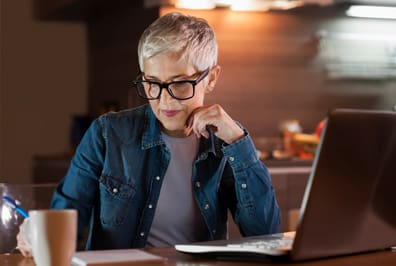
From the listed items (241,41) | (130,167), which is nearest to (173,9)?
(241,41)

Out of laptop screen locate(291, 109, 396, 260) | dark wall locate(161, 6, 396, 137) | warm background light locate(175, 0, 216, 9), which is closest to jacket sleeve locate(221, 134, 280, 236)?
laptop screen locate(291, 109, 396, 260)

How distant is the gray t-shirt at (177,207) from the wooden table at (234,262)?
0.93 ft

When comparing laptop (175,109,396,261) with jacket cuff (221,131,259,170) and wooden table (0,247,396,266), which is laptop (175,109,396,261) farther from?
jacket cuff (221,131,259,170)

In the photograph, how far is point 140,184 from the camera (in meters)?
1.98

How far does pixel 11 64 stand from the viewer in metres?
5.55

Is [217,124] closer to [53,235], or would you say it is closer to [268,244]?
[268,244]

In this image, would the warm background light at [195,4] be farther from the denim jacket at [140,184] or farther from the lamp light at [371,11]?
the denim jacket at [140,184]

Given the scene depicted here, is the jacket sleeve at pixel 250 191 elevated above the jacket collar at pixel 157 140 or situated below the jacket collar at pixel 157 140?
below

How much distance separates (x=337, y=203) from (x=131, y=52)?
3238 millimetres

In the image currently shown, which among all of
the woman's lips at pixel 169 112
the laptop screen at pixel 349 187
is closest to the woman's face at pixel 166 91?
the woman's lips at pixel 169 112

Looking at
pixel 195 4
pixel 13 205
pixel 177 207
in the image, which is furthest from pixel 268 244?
pixel 195 4

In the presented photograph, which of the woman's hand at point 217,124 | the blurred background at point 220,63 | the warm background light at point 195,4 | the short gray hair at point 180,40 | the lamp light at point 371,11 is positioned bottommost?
the blurred background at point 220,63

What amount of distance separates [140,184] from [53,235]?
2.14 ft

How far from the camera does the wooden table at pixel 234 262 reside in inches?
59.4
